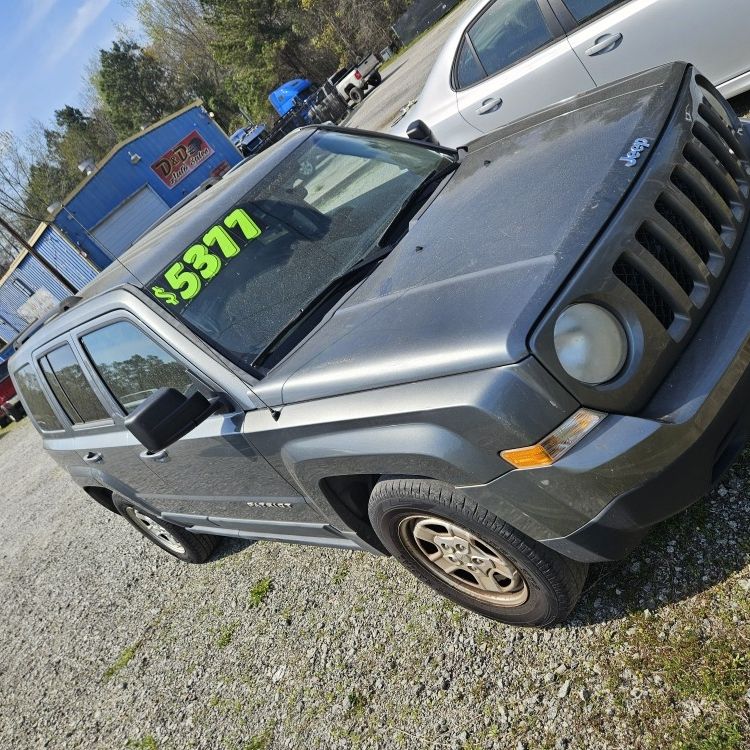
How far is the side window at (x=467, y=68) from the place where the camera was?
5504mm

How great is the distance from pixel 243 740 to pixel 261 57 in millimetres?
48833

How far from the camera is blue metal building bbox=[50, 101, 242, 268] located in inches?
953

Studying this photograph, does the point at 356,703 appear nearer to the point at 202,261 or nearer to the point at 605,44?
the point at 202,261

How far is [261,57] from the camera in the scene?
44406 mm

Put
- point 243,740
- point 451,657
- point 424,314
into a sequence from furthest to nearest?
1. point 243,740
2. point 451,657
3. point 424,314

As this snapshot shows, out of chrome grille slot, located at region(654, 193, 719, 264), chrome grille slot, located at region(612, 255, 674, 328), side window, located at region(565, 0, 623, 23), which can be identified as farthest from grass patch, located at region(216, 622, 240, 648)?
side window, located at region(565, 0, 623, 23)

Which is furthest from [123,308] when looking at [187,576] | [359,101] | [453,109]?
[359,101]

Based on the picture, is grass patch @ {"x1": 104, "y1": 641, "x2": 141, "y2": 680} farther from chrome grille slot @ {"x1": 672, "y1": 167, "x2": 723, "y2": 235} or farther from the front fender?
chrome grille slot @ {"x1": 672, "y1": 167, "x2": 723, "y2": 235}

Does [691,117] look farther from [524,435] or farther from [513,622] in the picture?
[513,622]

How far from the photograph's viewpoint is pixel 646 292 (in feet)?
6.58

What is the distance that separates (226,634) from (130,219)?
86.2 ft

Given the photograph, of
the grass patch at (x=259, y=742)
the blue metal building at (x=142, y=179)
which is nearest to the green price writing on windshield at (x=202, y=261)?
the grass patch at (x=259, y=742)

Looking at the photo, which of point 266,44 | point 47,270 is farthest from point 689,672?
point 266,44

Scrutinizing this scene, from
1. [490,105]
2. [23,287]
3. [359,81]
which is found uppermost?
[23,287]
